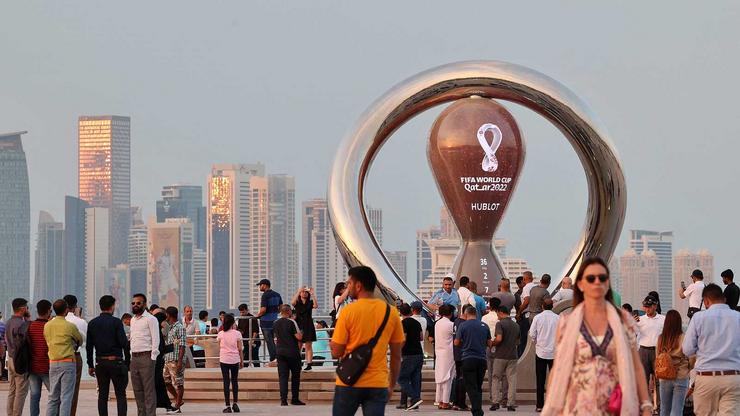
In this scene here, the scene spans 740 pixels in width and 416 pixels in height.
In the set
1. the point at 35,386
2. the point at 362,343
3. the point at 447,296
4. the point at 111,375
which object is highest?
the point at 447,296

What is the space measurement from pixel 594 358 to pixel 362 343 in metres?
2.41

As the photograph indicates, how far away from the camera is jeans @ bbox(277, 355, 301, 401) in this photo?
20.0 m

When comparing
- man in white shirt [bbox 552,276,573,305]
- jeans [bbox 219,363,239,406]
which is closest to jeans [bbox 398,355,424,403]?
jeans [bbox 219,363,239,406]

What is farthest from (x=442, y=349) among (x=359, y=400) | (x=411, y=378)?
(x=359, y=400)

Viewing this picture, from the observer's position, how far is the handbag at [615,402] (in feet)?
25.8

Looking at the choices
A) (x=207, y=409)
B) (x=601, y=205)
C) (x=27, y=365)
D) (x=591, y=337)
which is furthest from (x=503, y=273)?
(x=591, y=337)

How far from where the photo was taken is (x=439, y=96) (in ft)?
91.4

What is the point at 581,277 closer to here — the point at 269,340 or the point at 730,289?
the point at 730,289

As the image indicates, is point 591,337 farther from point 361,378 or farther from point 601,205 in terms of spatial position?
point 601,205

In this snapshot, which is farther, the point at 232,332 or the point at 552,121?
the point at 552,121

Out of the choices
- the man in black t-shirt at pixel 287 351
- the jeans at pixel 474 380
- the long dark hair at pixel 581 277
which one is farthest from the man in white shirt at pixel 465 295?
the long dark hair at pixel 581 277

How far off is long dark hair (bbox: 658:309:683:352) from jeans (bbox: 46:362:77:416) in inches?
225

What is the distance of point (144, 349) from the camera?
52.9 ft

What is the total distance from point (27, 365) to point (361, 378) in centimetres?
666
